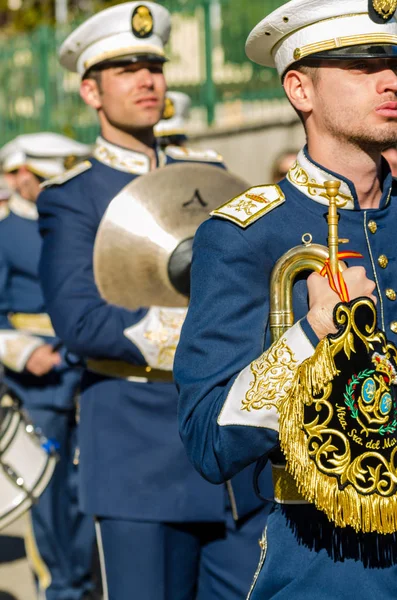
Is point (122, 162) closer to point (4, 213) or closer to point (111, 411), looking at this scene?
point (111, 411)

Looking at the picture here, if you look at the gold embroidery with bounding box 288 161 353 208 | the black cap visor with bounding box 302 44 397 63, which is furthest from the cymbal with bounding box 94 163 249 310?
the black cap visor with bounding box 302 44 397 63

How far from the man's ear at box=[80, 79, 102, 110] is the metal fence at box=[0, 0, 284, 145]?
6066 mm

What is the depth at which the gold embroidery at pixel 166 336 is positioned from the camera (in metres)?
4.12

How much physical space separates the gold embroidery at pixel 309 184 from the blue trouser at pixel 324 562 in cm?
62

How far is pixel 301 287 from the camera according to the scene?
2.77 m

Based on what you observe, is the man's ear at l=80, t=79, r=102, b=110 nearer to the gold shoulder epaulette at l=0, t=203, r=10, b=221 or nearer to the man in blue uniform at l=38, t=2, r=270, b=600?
the man in blue uniform at l=38, t=2, r=270, b=600

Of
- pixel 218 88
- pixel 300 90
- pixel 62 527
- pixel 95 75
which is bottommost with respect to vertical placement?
pixel 62 527

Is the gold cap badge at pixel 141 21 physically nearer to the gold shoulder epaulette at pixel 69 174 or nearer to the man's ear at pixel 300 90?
the gold shoulder epaulette at pixel 69 174

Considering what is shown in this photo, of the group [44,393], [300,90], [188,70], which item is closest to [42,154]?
[44,393]

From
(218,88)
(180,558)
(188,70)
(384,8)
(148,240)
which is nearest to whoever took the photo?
(384,8)

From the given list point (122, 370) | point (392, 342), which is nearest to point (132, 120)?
A: point (122, 370)

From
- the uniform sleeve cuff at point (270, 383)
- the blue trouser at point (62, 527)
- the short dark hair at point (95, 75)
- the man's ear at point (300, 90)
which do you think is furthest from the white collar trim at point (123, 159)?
the blue trouser at point (62, 527)

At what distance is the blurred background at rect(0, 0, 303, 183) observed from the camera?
1111 centimetres

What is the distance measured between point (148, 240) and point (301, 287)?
59.3 inches
